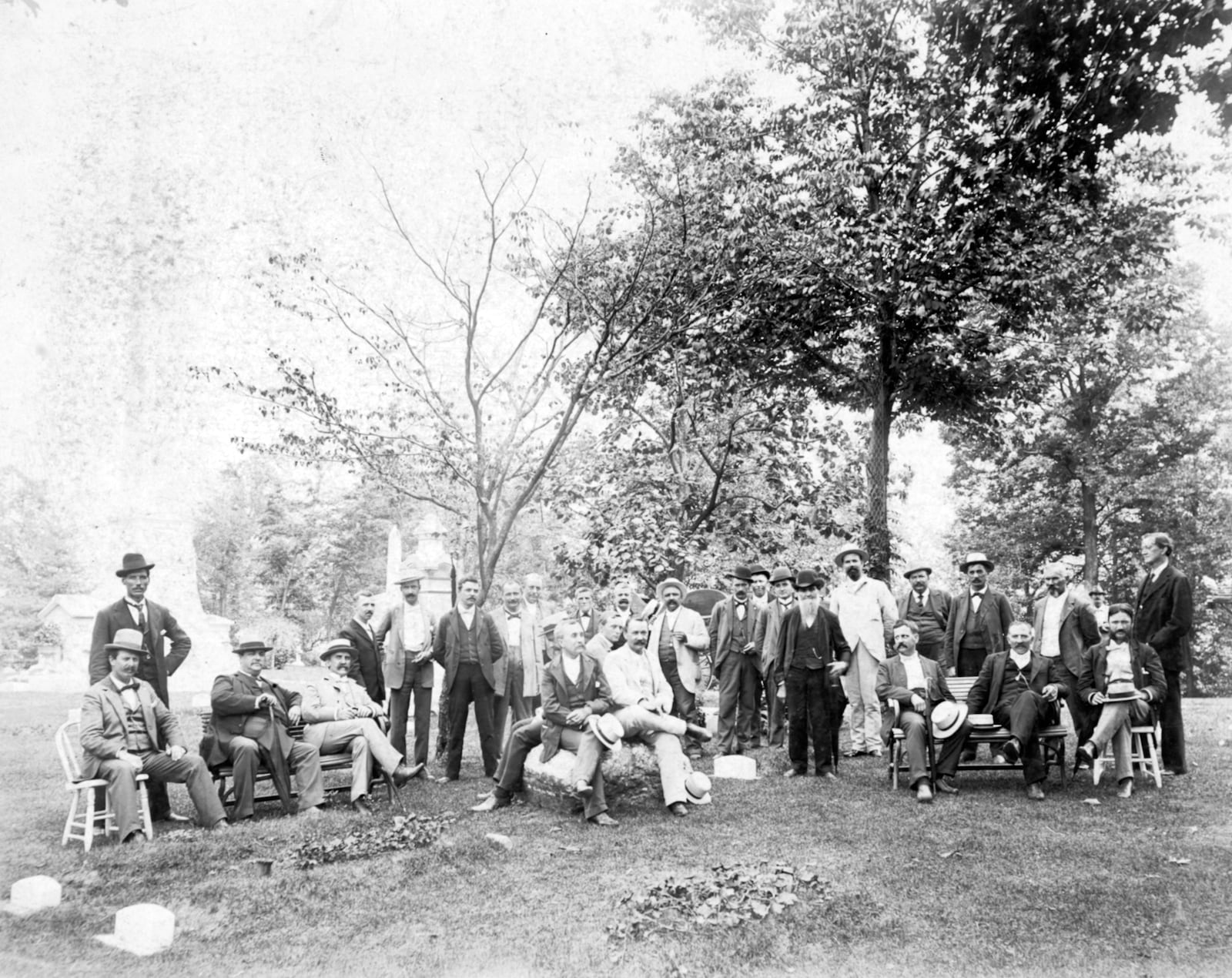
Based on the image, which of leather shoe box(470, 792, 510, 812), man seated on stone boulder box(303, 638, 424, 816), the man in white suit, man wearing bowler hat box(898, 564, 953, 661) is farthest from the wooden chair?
man wearing bowler hat box(898, 564, 953, 661)

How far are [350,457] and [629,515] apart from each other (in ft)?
14.2

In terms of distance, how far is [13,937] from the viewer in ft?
13.7

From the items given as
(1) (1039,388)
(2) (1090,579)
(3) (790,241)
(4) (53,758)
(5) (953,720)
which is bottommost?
(4) (53,758)

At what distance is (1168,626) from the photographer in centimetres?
735

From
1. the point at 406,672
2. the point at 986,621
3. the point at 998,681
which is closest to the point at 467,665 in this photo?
the point at 406,672

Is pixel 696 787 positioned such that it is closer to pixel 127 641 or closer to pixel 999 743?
pixel 999 743

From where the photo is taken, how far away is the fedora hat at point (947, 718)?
7.13 meters

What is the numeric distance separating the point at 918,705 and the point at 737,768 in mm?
1710

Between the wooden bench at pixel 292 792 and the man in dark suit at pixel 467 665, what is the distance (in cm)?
83

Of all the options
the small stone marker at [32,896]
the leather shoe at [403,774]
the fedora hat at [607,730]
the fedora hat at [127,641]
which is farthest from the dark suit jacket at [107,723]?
the fedora hat at [607,730]

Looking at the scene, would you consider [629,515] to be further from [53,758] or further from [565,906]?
[565,906]

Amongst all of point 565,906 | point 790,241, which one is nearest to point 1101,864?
point 565,906

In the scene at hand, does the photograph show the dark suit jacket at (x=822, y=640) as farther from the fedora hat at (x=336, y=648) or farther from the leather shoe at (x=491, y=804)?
the fedora hat at (x=336, y=648)

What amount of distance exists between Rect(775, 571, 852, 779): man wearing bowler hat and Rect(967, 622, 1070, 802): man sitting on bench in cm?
117
